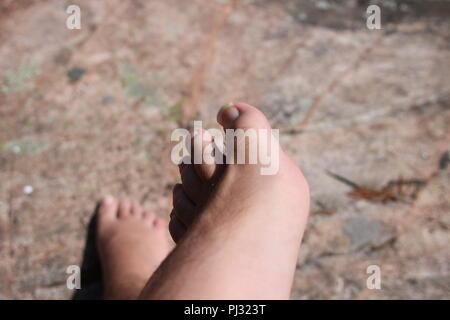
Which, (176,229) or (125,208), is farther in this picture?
(125,208)

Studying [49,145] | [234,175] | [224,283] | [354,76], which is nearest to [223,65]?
[354,76]

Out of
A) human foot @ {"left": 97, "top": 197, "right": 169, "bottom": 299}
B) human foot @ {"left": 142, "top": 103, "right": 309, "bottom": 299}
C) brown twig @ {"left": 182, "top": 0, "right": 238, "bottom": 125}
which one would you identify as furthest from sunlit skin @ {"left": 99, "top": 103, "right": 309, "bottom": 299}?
brown twig @ {"left": 182, "top": 0, "right": 238, "bottom": 125}

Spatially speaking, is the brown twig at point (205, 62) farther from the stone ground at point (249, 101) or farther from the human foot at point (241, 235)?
the human foot at point (241, 235)

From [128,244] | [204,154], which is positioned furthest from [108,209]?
[204,154]

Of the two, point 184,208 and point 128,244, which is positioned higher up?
point 184,208

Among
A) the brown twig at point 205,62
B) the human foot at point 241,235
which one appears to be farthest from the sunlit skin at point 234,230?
the brown twig at point 205,62

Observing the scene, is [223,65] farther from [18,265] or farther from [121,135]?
[18,265]

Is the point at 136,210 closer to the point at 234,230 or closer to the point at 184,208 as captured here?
the point at 184,208
